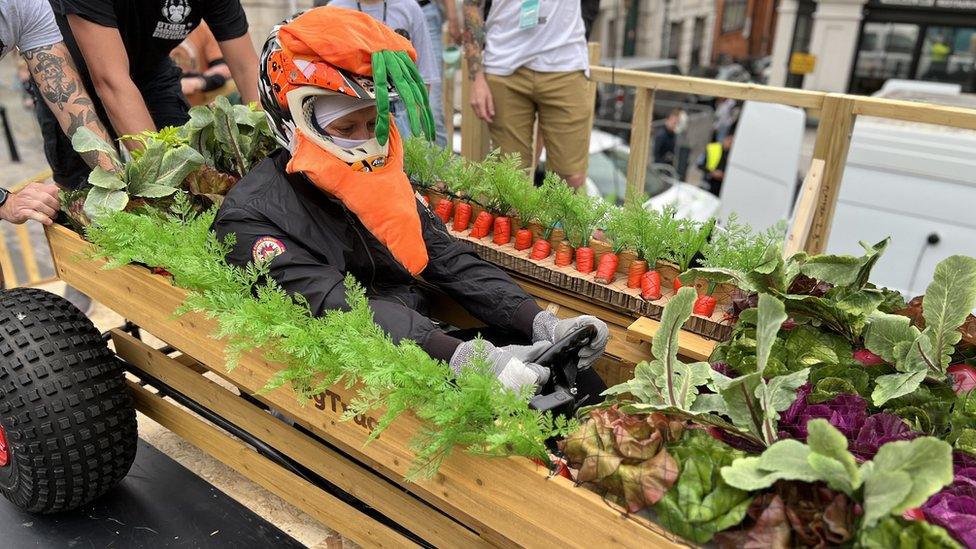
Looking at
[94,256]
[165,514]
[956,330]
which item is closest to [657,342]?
[956,330]

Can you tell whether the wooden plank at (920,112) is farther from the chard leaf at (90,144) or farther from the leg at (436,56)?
the chard leaf at (90,144)

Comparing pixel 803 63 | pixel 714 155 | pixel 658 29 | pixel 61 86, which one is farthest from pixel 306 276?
pixel 658 29

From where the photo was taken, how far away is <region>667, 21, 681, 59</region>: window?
26109mm

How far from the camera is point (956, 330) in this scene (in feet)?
5.17

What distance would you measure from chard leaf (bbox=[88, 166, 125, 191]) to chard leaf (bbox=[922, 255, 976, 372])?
223 centimetres

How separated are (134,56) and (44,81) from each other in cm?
57

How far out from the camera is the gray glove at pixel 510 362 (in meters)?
1.55

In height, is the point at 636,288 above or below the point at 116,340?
above

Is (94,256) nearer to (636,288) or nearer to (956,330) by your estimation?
(636,288)

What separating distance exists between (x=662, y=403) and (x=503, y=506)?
0.39 metres

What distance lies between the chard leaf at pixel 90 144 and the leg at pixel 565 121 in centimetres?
212

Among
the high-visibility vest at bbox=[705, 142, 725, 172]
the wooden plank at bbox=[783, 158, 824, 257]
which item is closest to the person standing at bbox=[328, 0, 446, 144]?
the wooden plank at bbox=[783, 158, 824, 257]

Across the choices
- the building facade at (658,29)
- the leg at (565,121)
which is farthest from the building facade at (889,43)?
the leg at (565,121)

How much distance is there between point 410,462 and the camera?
158 cm
